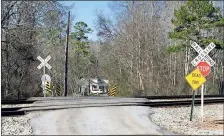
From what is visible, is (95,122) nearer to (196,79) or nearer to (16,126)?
(16,126)

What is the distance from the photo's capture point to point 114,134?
40.3 ft

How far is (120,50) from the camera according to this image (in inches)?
2096

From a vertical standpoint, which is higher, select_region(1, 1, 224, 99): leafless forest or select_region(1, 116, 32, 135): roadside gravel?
select_region(1, 1, 224, 99): leafless forest

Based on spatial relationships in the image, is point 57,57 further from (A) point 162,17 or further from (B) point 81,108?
(B) point 81,108

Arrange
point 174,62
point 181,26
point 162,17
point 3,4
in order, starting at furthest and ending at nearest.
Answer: point 162,17 → point 174,62 → point 181,26 → point 3,4

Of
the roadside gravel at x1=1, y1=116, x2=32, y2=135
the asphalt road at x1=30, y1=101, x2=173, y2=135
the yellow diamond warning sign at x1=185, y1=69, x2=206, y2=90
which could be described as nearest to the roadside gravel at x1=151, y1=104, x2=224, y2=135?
the asphalt road at x1=30, y1=101, x2=173, y2=135

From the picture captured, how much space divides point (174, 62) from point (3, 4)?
25.4 meters

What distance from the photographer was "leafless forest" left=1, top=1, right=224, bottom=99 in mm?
37594

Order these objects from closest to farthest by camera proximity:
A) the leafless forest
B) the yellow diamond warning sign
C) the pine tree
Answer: the yellow diamond warning sign → the leafless forest → the pine tree

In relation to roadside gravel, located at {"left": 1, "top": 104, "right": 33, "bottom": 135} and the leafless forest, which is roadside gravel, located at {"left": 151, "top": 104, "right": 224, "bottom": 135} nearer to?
roadside gravel, located at {"left": 1, "top": 104, "right": 33, "bottom": 135}

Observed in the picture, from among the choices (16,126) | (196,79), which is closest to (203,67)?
(196,79)

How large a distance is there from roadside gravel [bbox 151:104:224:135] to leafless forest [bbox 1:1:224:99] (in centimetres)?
2004

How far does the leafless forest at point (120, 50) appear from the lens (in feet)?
123

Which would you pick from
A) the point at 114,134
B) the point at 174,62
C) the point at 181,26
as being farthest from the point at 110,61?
the point at 114,134
